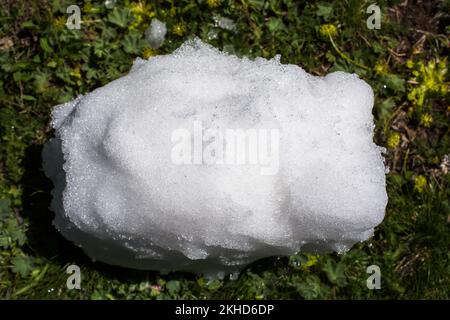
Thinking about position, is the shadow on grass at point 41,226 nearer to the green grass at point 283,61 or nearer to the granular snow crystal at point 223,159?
the green grass at point 283,61

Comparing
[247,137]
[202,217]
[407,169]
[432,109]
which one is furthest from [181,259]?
[432,109]

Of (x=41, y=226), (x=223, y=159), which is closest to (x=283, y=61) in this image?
(x=223, y=159)

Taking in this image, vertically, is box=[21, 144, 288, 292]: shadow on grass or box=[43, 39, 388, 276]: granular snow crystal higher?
box=[43, 39, 388, 276]: granular snow crystal

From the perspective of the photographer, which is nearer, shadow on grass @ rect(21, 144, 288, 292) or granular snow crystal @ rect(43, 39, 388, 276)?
granular snow crystal @ rect(43, 39, 388, 276)

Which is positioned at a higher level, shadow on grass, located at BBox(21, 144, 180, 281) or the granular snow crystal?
the granular snow crystal

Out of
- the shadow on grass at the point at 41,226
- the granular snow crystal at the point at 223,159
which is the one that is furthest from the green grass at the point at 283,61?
the granular snow crystal at the point at 223,159

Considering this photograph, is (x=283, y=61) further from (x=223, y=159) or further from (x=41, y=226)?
(x=41, y=226)

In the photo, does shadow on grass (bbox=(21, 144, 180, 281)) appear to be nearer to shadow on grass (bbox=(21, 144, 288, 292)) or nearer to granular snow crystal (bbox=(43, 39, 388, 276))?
shadow on grass (bbox=(21, 144, 288, 292))

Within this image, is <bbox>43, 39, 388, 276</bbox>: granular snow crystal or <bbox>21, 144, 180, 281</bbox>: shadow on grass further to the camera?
<bbox>21, 144, 180, 281</bbox>: shadow on grass

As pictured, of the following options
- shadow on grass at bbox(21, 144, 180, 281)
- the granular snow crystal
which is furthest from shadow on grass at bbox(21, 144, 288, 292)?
the granular snow crystal
